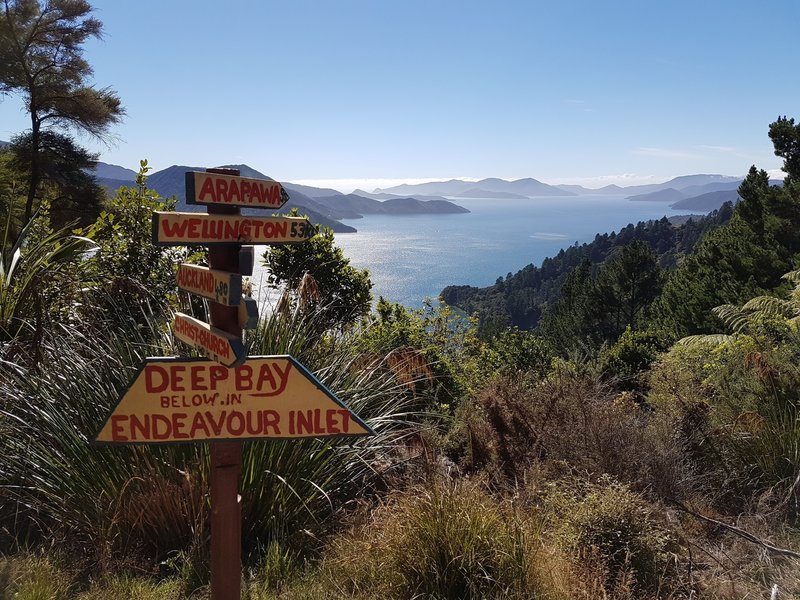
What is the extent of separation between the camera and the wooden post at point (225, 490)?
7.36ft

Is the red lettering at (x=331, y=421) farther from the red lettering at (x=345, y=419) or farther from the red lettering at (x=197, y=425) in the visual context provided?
the red lettering at (x=197, y=425)

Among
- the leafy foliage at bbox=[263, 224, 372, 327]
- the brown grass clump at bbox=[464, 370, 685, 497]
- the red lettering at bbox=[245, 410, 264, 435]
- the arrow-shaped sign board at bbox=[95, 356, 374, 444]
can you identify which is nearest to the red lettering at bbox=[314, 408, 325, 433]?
the arrow-shaped sign board at bbox=[95, 356, 374, 444]

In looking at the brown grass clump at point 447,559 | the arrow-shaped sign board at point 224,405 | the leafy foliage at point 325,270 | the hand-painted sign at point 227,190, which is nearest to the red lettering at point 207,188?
the hand-painted sign at point 227,190

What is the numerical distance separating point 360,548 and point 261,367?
142 cm

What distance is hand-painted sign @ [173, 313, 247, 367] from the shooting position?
2.09 m

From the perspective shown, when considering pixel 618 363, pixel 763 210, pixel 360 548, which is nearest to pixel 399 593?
pixel 360 548

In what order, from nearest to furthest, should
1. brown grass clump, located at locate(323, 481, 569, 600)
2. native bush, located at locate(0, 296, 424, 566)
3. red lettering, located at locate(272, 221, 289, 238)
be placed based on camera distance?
red lettering, located at locate(272, 221, 289, 238) → brown grass clump, located at locate(323, 481, 569, 600) → native bush, located at locate(0, 296, 424, 566)

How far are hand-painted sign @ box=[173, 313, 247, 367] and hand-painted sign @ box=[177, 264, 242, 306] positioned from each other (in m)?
0.13

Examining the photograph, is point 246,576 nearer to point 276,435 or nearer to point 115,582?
point 115,582

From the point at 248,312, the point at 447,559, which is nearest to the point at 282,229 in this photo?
the point at 248,312

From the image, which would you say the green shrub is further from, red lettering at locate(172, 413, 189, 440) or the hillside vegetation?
red lettering at locate(172, 413, 189, 440)

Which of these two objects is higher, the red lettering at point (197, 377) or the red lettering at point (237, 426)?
the red lettering at point (197, 377)

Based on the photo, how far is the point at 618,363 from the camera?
14195 mm

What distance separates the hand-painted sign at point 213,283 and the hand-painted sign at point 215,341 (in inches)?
4.9
